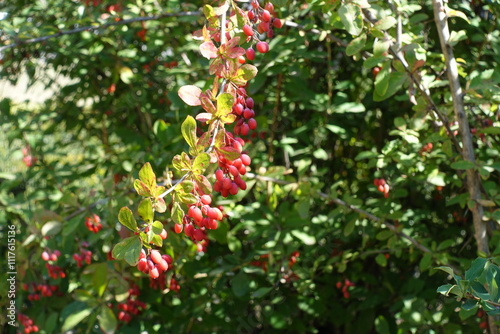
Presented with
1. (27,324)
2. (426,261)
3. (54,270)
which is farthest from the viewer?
(27,324)

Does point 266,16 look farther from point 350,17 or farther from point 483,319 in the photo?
point 483,319

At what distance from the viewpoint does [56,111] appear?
261 cm

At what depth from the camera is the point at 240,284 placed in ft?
6.21

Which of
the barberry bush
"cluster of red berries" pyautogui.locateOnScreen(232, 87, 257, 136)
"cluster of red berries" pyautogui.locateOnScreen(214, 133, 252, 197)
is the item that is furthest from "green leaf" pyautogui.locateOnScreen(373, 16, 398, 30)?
"cluster of red berries" pyautogui.locateOnScreen(214, 133, 252, 197)

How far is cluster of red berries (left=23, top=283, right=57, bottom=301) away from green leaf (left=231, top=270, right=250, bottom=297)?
24.4 inches

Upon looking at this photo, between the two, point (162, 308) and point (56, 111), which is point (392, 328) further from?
point (56, 111)

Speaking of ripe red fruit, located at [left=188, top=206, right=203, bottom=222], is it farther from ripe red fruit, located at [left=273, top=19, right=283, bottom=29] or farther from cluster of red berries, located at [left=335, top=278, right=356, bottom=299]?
cluster of red berries, located at [left=335, top=278, right=356, bottom=299]

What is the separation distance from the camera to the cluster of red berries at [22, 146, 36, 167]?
7.79 feet

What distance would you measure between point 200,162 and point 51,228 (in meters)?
0.81

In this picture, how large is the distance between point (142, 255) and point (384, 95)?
74 centimetres

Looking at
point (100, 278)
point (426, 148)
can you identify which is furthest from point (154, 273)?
point (426, 148)

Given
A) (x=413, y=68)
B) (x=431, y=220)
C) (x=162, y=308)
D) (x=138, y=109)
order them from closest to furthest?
(x=413, y=68), (x=162, y=308), (x=431, y=220), (x=138, y=109)

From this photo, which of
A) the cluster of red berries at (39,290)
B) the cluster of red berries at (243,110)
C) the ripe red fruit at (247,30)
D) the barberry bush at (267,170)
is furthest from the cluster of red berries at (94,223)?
the ripe red fruit at (247,30)

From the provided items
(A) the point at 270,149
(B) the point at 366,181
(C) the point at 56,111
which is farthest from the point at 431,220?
(C) the point at 56,111
